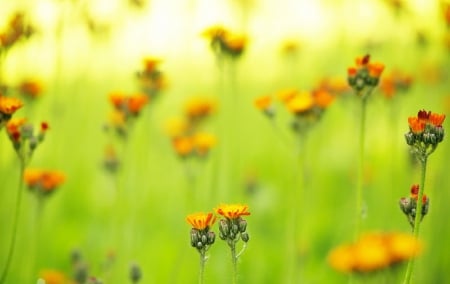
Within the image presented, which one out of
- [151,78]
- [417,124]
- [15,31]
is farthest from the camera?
[151,78]

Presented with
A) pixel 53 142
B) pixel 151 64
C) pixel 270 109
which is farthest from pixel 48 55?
pixel 270 109

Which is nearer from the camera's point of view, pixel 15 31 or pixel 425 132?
pixel 425 132

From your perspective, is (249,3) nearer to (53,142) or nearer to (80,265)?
(53,142)

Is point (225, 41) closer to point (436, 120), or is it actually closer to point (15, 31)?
point (15, 31)

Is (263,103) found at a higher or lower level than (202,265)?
higher

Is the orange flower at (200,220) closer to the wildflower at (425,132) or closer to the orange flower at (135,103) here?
the wildflower at (425,132)

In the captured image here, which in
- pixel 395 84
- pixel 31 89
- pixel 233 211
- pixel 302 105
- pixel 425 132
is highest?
pixel 395 84

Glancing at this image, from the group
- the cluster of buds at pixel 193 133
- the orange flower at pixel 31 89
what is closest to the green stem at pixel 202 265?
the cluster of buds at pixel 193 133

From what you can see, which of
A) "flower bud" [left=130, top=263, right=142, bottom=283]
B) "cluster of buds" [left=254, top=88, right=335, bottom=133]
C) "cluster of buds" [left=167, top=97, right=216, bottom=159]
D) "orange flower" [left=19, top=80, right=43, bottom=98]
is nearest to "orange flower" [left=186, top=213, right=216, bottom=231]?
"flower bud" [left=130, top=263, right=142, bottom=283]

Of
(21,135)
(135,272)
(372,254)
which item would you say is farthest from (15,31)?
(372,254)
